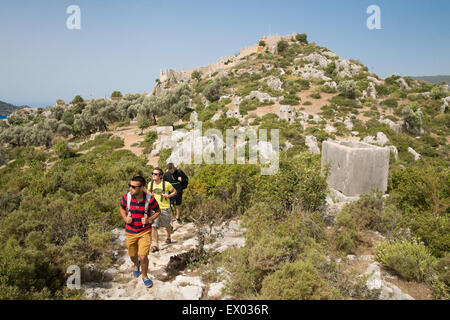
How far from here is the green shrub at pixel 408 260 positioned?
351 centimetres

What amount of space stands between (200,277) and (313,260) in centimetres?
165

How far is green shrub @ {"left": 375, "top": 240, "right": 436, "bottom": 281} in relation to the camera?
11.5 feet

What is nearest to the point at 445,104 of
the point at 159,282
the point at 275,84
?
the point at 275,84

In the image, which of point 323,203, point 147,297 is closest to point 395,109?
point 323,203

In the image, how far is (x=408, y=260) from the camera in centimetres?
356

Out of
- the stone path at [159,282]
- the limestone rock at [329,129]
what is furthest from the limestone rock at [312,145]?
the stone path at [159,282]

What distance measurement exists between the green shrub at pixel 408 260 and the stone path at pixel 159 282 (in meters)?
2.35

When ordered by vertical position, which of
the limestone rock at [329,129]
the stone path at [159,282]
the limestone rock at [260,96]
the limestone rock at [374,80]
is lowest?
the stone path at [159,282]

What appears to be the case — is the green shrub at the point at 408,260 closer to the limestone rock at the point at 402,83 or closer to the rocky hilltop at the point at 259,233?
the rocky hilltop at the point at 259,233

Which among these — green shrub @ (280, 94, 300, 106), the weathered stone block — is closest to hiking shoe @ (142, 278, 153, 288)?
the weathered stone block

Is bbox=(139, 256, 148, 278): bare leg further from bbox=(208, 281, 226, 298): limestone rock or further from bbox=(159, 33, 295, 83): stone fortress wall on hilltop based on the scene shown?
bbox=(159, 33, 295, 83): stone fortress wall on hilltop

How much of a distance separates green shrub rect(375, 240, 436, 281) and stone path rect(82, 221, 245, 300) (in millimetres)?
2348

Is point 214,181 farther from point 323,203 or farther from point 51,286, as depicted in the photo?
point 51,286

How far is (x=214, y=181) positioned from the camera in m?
6.82
